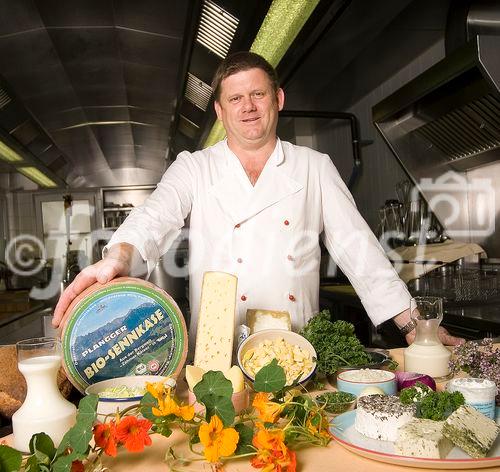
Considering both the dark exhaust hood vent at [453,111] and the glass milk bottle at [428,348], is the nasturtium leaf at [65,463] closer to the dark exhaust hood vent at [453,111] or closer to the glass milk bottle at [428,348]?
the glass milk bottle at [428,348]

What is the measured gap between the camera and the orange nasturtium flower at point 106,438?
784 mm

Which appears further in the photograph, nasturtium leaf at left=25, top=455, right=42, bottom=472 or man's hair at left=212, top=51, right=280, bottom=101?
man's hair at left=212, top=51, right=280, bottom=101

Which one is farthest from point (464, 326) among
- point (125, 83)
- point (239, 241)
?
point (125, 83)

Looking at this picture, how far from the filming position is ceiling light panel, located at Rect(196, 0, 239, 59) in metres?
2.49

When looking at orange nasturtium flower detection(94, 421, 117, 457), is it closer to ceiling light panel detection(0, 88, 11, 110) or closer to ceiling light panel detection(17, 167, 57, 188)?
ceiling light panel detection(0, 88, 11, 110)

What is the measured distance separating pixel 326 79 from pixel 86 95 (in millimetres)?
1741

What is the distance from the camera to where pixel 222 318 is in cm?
118

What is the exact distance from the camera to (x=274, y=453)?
2.51ft

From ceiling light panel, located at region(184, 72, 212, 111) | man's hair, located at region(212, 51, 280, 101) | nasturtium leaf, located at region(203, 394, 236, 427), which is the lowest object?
nasturtium leaf, located at region(203, 394, 236, 427)

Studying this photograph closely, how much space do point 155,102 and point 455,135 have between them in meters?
2.35

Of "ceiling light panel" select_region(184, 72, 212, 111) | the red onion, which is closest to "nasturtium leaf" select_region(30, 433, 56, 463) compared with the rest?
the red onion

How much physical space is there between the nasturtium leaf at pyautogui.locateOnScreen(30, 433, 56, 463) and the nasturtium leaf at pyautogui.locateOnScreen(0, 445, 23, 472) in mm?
36

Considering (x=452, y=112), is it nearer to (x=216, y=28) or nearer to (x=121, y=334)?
(x=216, y=28)

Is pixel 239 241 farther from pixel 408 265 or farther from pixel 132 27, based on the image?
pixel 132 27
